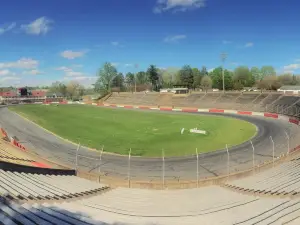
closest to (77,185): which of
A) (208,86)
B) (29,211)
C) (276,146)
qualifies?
(29,211)

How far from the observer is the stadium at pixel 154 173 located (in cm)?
1327

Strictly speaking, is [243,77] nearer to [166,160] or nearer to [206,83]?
[206,83]

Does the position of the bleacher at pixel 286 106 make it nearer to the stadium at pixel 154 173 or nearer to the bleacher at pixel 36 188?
the stadium at pixel 154 173

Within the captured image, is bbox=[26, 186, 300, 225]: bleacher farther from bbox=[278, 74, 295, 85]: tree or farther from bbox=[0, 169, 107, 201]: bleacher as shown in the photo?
bbox=[278, 74, 295, 85]: tree

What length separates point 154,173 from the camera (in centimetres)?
3105

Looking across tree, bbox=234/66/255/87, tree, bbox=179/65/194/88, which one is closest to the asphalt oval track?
tree, bbox=179/65/194/88

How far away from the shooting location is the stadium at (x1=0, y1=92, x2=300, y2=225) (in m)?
13.3

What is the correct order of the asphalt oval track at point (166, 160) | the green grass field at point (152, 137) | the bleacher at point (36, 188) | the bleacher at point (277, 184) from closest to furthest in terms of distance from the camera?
the bleacher at point (36, 188) < the bleacher at point (277, 184) < the asphalt oval track at point (166, 160) < the green grass field at point (152, 137)

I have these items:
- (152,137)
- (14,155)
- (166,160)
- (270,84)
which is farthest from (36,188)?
(270,84)

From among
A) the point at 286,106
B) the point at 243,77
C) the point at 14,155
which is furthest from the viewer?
the point at 243,77

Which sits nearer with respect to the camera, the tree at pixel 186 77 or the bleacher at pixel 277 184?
the bleacher at pixel 277 184

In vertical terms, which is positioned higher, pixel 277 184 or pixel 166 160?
pixel 277 184

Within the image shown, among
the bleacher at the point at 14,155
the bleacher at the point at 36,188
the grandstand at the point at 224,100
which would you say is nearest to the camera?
the bleacher at the point at 36,188

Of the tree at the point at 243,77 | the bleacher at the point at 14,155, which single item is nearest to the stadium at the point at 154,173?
the bleacher at the point at 14,155
